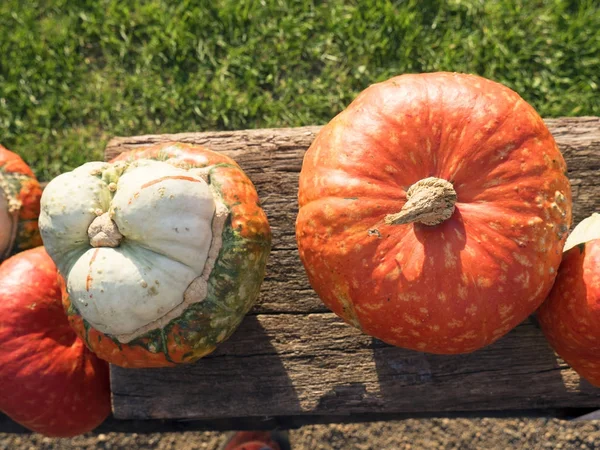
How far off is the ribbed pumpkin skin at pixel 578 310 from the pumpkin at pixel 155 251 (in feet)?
2.91

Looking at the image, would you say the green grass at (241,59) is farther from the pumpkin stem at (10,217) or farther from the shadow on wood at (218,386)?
the shadow on wood at (218,386)

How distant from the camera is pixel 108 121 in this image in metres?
3.22

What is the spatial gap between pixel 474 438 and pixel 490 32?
2.18m

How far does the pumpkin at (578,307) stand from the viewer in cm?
150

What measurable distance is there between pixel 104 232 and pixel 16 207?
2.68 feet

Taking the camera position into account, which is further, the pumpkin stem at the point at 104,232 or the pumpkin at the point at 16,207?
the pumpkin at the point at 16,207

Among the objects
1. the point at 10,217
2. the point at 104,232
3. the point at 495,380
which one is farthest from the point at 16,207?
the point at 495,380

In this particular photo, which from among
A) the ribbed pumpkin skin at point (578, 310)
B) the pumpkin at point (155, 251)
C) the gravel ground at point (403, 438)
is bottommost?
the gravel ground at point (403, 438)

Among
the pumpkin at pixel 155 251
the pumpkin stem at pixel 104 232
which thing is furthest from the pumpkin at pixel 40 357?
the pumpkin stem at pixel 104 232

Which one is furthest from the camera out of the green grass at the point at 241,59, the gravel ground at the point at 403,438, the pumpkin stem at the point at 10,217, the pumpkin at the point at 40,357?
the green grass at the point at 241,59

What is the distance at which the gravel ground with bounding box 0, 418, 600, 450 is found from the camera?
8.95 feet

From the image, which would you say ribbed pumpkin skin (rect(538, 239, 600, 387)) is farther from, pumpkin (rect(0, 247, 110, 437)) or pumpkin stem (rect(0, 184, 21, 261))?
pumpkin stem (rect(0, 184, 21, 261))

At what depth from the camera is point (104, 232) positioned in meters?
1.46

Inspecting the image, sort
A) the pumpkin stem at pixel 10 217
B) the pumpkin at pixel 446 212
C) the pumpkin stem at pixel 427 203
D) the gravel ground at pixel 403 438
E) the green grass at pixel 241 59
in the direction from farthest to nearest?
the green grass at pixel 241 59 → the gravel ground at pixel 403 438 → the pumpkin stem at pixel 10 217 → the pumpkin at pixel 446 212 → the pumpkin stem at pixel 427 203
